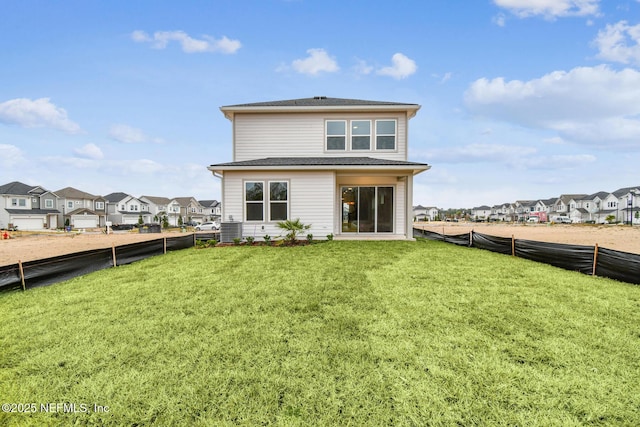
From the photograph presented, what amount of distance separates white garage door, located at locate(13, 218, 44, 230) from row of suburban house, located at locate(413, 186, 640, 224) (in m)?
98.8

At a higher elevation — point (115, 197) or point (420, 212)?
point (115, 197)

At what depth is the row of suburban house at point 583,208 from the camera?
54.9 m

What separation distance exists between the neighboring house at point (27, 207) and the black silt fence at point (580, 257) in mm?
56359

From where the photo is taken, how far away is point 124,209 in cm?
5488

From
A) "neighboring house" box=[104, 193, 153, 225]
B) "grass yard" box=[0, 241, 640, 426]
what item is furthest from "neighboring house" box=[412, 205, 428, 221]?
"grass yard" box=[0, 241, 640, 426]

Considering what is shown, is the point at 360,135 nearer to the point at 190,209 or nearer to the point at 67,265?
the point at 67,265

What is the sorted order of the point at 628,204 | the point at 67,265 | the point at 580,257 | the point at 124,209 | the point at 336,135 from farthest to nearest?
the point at 124,209
the point at 628,204
the point at 336,135
the point at 580,257
the point at 67,265

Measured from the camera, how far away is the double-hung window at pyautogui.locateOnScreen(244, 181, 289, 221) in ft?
37.6

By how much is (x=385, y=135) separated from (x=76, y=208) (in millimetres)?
58808

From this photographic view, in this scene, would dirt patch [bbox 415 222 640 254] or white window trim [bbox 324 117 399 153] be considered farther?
dirt patch [bbox 415 222 640 254]

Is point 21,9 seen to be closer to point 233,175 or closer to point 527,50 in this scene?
point 233,175

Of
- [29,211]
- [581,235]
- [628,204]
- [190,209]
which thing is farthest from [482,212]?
[29,211]

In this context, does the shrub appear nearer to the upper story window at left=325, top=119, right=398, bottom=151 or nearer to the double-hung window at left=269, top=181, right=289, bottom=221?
the double-hung window at left=269, top=181, right=289, bottom=221

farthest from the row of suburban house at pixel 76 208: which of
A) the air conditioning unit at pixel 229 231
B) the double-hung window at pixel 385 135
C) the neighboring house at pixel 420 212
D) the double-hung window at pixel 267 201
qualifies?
the neighboring house at pixel 420 212
